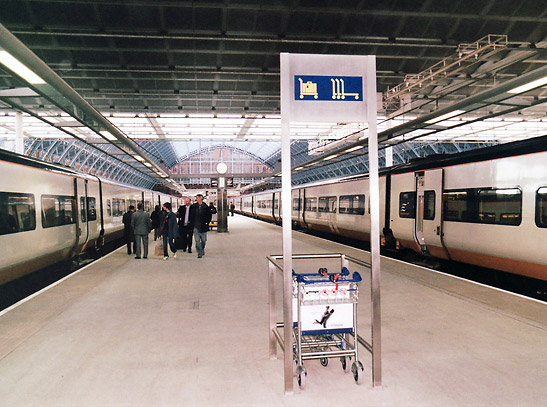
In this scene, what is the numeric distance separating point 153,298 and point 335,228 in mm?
12600

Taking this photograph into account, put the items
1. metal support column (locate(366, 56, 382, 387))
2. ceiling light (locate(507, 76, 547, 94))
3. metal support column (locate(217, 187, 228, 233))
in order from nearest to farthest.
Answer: metal support column (locate(366, 56, 382, 387)), ceiling light (locate(507, 76, 547, 94)), metal support column (locate(217, 187, 228, 233))

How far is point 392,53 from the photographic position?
424 inches

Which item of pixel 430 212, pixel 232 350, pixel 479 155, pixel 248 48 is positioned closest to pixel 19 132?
pixel 248 48

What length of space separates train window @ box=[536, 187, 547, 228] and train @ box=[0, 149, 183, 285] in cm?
944

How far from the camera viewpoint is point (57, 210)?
1054cm

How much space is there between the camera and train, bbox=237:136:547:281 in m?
7.48

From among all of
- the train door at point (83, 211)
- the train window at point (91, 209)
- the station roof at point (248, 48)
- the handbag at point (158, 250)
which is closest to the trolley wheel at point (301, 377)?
the station roof at point (248, 48)

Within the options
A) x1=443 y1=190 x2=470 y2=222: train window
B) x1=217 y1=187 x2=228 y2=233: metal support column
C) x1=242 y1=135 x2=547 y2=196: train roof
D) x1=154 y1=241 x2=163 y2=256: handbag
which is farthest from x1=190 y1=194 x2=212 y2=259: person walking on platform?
x1=217 y1=187 x2=228 y2=233: metal support column

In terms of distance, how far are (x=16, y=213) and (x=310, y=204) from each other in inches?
679

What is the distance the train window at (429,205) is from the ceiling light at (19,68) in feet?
29.2

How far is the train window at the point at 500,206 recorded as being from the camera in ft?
25.7

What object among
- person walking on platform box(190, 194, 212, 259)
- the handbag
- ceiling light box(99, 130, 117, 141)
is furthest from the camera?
the handbag

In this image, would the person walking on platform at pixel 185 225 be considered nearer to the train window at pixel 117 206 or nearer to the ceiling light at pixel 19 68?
the train window at pixel 117 206

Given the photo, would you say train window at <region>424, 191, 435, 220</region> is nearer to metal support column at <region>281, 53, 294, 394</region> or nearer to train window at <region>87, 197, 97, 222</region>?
metal support column at <region>281, 53, 294, 394</region>
